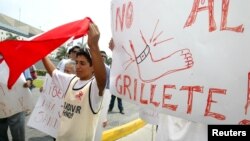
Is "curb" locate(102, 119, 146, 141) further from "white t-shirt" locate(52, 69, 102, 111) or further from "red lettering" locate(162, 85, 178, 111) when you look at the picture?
"red lettering" locate(162, 85, 178, 111)

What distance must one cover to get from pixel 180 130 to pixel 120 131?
4.22 meters

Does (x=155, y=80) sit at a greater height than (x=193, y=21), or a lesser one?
lesser

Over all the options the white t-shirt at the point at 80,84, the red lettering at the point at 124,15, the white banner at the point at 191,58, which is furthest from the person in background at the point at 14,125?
the white banner at the point at 191,58

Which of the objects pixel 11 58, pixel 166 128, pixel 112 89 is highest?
pixel 11 58

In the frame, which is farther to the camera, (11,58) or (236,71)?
(11,58)

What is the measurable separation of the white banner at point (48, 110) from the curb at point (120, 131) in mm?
1390

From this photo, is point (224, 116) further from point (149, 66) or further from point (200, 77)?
point (149, 66)

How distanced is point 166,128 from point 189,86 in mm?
414

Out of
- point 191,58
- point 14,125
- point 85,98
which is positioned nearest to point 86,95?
point 85,98

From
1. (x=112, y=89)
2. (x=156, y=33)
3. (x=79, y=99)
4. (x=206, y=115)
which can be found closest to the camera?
(x=206, y=115)

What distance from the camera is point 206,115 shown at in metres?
1.74

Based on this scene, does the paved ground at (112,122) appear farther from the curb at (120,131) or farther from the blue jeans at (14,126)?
the blue jeans at (14,126)

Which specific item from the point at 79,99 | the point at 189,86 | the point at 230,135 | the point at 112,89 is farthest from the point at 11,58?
the point at 230,135

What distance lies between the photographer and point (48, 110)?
14.0 ft
